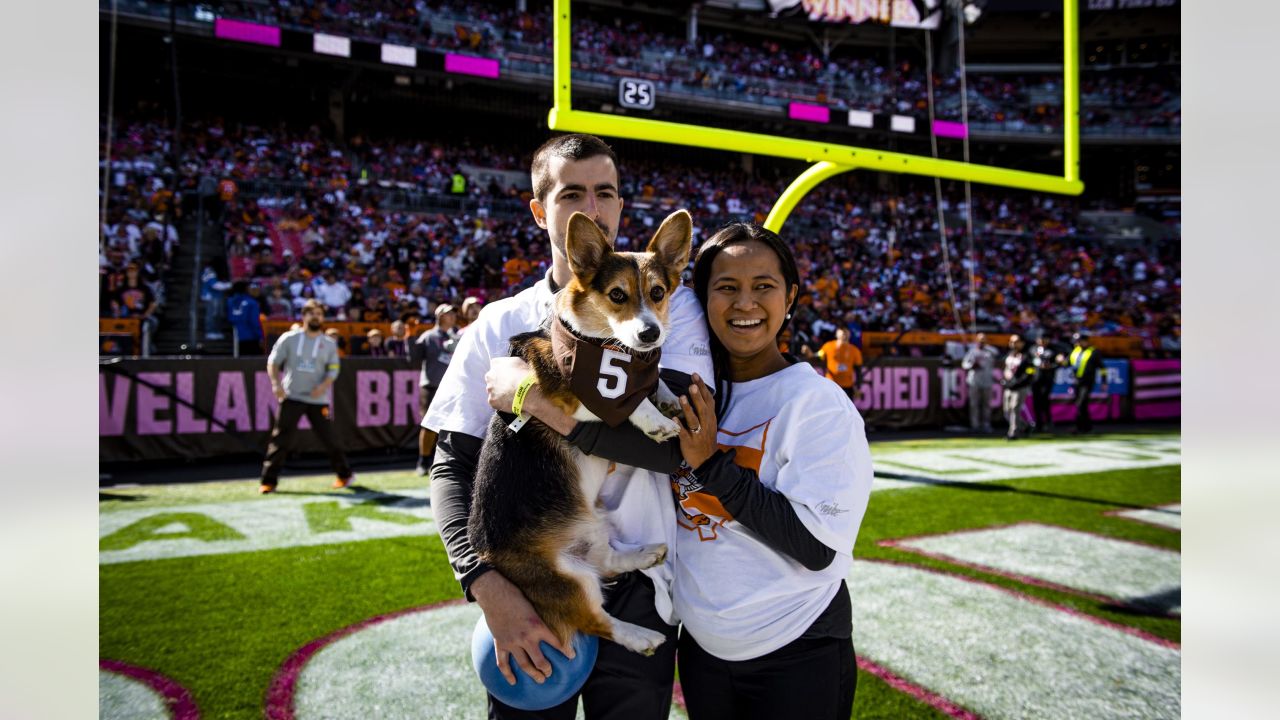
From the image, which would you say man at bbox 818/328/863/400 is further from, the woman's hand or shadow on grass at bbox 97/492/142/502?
the woman's hand

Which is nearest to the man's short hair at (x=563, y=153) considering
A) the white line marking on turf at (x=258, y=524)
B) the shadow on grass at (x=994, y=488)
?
the white line marking on turf at (x=258, y=524)

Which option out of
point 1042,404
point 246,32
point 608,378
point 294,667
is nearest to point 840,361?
point 1042,404

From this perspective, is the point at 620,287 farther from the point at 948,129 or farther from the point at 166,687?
the point at 948,129

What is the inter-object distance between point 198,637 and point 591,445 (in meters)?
3.44

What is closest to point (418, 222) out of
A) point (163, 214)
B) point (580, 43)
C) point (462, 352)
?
point (163, 214)

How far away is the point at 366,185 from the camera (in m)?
21.3

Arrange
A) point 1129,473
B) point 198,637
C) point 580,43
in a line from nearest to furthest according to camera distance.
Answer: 1. point 198,637
2. point 1129,473
3. point 580,43

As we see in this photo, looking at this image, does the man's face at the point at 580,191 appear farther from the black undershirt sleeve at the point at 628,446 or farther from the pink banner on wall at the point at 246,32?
the pink banner on wall at the point at 246,32

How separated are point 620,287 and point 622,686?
95 cm

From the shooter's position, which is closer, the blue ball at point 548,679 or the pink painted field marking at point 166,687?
the blue ball at point 548,679

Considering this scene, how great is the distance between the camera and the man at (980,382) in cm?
1407

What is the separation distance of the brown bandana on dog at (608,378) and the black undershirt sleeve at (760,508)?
0.75 feet
